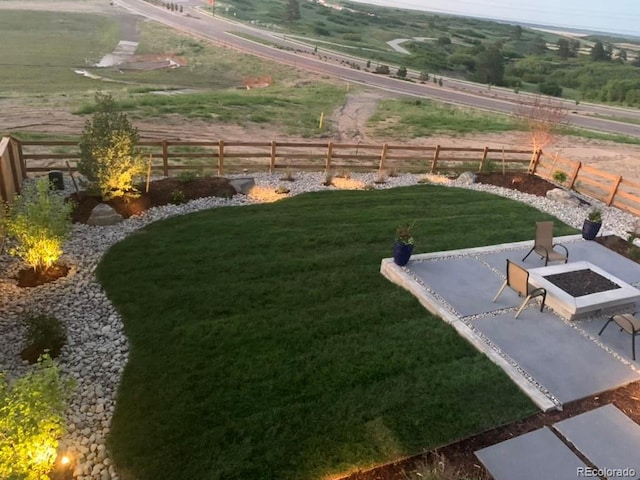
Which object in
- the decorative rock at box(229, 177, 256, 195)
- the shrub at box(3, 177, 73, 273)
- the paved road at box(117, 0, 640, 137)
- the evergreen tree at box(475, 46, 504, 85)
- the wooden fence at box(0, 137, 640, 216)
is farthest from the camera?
the evergreen tree at box(475, 46, 504, 85)

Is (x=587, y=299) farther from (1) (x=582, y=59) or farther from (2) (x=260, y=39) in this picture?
(1) (x=582, y=59)

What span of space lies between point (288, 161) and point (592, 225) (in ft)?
34.6

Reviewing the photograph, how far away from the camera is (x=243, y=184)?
474 inches

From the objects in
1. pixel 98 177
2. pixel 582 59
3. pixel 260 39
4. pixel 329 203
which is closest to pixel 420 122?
pixel 329 203

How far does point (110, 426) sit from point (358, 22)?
11864 cm

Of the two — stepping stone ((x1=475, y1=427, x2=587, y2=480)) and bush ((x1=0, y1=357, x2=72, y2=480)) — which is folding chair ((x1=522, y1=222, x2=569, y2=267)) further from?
bush ((x1=0, y1=357, x2=72, y2=480))

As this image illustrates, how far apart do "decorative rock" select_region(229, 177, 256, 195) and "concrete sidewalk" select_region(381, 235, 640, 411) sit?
508cm

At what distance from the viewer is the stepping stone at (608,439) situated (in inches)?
187

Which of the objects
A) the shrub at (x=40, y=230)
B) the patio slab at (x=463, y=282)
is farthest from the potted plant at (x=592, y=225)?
the shrub at (x=40, y=230)

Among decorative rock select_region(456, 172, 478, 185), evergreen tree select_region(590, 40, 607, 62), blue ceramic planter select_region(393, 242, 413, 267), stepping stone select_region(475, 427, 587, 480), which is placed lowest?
decorative rock select_region(456, 172, 478, 185)

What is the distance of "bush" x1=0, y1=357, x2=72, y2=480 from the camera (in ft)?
11.9

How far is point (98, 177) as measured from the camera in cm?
992

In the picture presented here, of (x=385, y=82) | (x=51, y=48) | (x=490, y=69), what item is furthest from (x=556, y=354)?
(x=490, y=69)

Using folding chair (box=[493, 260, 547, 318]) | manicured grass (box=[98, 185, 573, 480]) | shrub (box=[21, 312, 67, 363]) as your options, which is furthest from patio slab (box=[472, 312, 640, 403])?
shrub (box=[21, 312, 67, 363])
